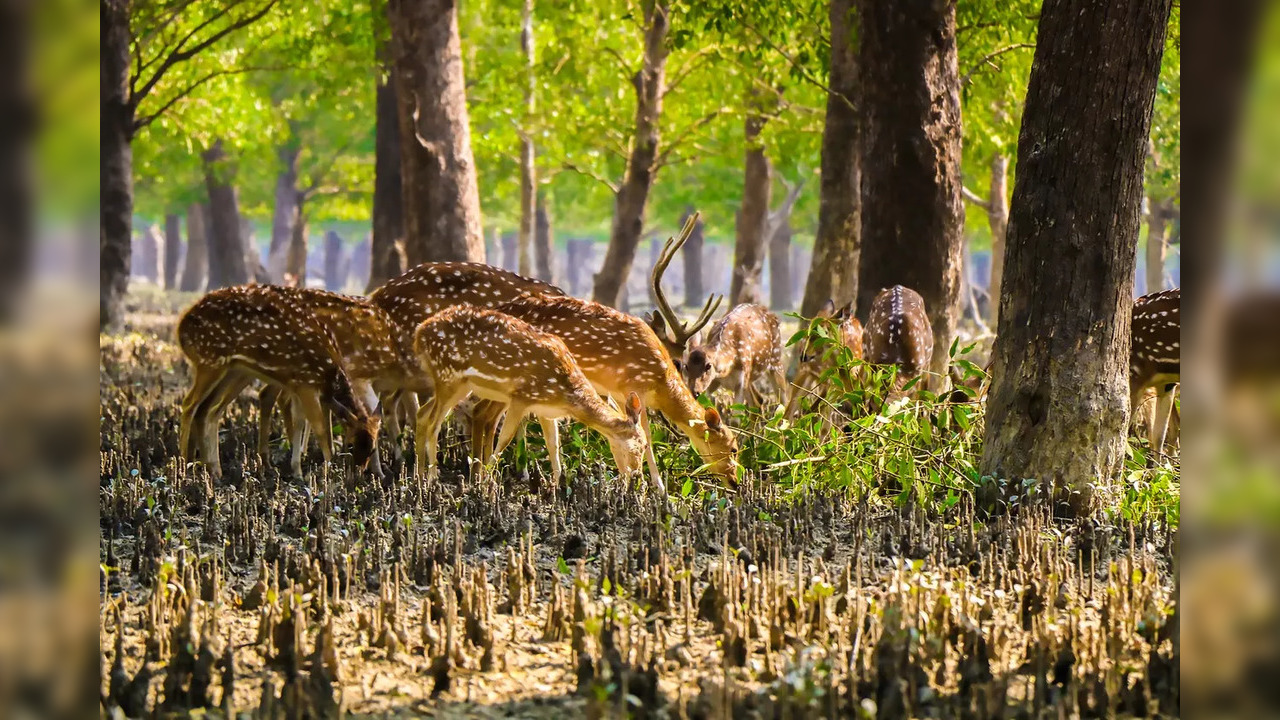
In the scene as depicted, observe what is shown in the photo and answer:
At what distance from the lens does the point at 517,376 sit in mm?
7008

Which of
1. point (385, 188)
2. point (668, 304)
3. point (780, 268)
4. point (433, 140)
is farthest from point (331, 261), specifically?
point (668, 304)

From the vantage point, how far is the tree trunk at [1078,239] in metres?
6.02

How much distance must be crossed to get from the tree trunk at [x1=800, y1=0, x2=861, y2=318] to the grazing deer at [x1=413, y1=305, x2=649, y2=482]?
6242mm

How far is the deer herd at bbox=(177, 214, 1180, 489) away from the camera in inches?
281

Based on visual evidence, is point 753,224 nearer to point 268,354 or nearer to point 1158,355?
point 1158,355

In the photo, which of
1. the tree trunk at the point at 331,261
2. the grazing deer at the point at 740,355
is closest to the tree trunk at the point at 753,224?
the grazing deer at the point at 740,355

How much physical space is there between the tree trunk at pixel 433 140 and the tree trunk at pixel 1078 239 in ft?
23.1

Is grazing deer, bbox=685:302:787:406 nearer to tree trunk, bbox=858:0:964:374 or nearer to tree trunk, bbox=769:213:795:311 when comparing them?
tree trunk, bbox=858:0:964:374

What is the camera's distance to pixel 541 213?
34312mm

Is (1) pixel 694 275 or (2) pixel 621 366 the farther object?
(1) pixel 694 275

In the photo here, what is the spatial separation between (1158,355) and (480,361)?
13.0 feet

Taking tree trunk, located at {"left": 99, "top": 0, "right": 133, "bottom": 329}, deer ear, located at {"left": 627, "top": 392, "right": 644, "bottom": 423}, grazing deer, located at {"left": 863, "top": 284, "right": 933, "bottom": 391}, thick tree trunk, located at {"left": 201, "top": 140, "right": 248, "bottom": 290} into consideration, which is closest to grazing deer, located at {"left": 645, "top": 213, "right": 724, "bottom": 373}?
grazing deer, located at {"left": 863, "top": 284, "right": 933, "bottom": 391}
